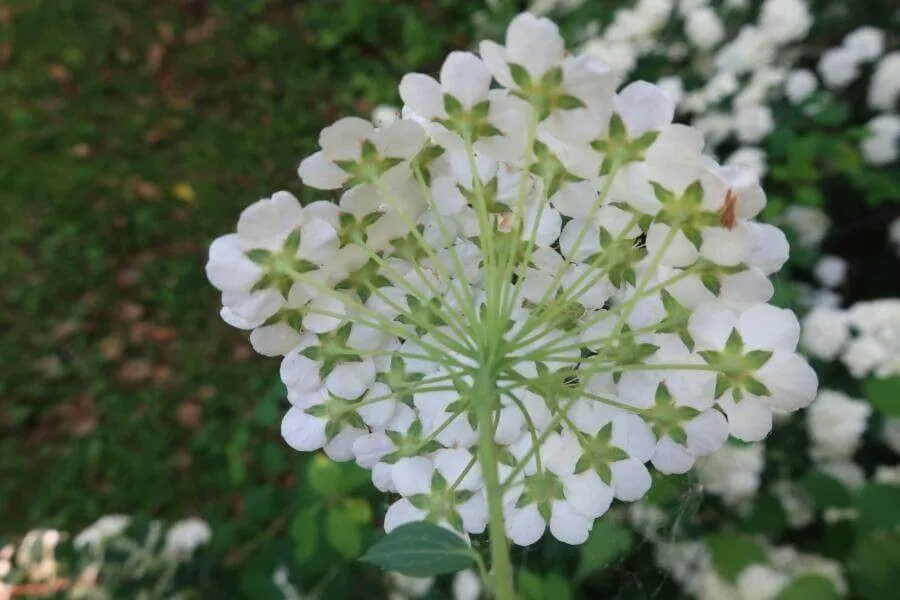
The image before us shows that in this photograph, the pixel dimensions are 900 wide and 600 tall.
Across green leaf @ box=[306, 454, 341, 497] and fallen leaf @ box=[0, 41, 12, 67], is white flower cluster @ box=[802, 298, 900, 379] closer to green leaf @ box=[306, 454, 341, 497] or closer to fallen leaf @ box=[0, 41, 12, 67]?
green leaf @ box=[306, 454, 341, 497]

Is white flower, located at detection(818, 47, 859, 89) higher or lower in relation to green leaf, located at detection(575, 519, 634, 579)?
lower

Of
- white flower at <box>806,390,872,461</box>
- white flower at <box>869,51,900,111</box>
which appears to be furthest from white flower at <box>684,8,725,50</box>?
white flower at <box>806,390,872,461</box>

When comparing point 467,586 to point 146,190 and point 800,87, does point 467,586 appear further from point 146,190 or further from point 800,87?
point 146,190

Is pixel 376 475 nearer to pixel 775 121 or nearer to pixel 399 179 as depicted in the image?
pixel 399 179

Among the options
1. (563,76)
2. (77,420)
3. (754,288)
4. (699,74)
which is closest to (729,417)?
(754,288)

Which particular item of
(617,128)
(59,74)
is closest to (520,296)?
(617,128)
